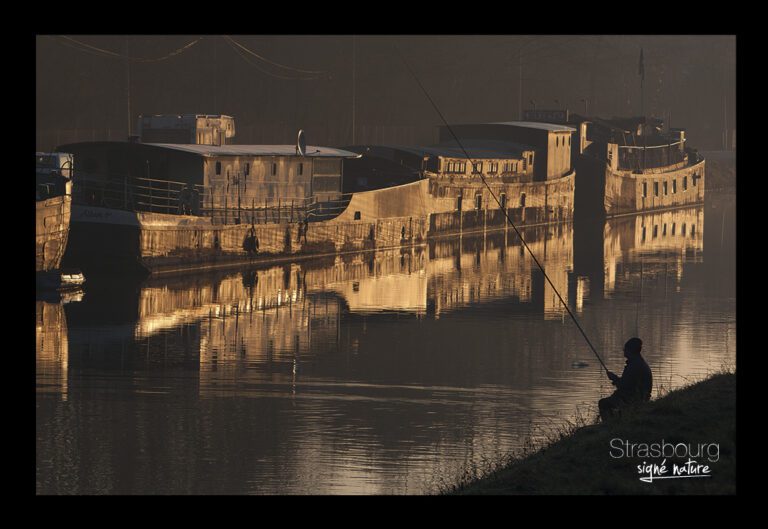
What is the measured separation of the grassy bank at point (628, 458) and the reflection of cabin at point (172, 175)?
28.7 meters

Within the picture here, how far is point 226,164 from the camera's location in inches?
2041

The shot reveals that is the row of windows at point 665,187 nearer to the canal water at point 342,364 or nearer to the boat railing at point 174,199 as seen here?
the canal water at point 342,364

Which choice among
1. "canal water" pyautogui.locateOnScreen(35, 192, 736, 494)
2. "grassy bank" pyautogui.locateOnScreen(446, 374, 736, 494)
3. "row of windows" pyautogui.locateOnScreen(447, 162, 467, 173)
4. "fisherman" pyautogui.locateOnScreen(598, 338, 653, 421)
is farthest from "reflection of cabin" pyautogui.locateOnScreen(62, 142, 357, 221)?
"grassy bank" pyautogui.locateOnScreen(446, 374, 736, 494)

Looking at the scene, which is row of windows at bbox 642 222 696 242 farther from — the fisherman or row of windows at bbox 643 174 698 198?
the fisherman

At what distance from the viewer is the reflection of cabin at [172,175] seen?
49.6 m

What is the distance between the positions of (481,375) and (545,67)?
121848mm

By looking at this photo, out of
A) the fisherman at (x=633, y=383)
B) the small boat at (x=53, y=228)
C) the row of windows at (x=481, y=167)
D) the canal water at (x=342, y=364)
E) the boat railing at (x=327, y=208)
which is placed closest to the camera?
the fisherman at (x=633, y=383)

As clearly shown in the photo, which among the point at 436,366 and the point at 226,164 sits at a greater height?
the point at 226,164

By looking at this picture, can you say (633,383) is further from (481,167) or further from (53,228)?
(481,167)

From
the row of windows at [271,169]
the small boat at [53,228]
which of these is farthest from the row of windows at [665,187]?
the small boat at [53,228]

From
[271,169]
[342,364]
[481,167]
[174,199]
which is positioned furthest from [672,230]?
[342,364]

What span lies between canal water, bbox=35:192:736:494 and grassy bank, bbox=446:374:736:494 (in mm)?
1979

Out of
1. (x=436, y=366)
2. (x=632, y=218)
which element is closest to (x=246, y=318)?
(x=436, y=366)
